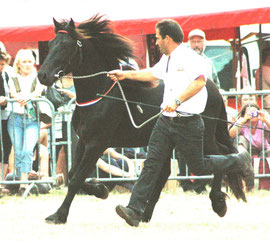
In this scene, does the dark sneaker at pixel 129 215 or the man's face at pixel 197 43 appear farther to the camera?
the man's face at pixel 197 43

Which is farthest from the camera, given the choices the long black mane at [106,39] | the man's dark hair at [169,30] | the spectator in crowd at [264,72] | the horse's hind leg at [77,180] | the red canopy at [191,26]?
the spectator in crowd at [264,72]

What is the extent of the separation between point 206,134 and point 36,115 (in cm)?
373

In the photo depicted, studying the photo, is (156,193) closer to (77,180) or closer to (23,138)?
(77,180)

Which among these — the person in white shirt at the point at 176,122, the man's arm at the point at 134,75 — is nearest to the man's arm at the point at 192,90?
the person in white shirt at the point at 176,122

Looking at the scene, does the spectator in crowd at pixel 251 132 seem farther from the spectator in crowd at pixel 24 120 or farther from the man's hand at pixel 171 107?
the man's hand at pixel 171 107

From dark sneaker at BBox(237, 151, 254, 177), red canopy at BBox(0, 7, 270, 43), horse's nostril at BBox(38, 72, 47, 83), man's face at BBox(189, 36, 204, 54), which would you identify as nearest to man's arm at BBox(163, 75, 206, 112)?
dark sneaker at BBox(237, 151, 254, 177)

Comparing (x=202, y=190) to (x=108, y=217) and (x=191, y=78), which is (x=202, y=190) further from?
(x=191, y=78)

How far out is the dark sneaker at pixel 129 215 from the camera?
6945mm

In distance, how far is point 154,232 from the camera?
684 cm

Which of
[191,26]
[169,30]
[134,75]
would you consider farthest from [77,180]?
[191,26]

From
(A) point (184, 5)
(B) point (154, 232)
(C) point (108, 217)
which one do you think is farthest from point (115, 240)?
(A) point (184, 5)

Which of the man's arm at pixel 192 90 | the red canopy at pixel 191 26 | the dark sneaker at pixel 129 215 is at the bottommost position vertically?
the dark sneaker at pixel 129 215

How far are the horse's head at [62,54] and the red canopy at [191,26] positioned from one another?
4.66 m

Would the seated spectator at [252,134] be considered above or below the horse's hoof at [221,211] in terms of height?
above
